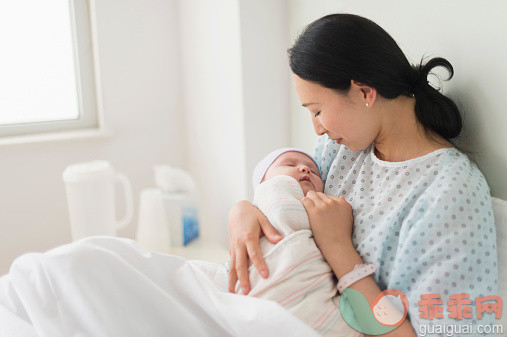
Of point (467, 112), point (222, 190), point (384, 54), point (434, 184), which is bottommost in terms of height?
point (222, 190)

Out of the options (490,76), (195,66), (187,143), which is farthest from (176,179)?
(490,76)

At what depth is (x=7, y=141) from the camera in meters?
1.77

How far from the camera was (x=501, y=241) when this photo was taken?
871mm

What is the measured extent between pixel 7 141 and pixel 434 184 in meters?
1.54

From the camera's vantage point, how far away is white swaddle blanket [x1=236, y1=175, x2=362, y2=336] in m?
0.85

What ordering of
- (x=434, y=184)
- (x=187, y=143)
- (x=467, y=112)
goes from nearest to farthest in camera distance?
(x=434, y=184) < (x=467, y=112) < (x=187, y=143)

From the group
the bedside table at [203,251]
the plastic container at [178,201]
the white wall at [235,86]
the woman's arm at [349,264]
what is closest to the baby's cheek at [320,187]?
the woman's arm at [349,264]

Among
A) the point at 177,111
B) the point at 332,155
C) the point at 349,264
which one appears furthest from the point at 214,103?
the point at 349,264

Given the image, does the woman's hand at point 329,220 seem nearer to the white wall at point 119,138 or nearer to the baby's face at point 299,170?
the baby's face at point 299,170

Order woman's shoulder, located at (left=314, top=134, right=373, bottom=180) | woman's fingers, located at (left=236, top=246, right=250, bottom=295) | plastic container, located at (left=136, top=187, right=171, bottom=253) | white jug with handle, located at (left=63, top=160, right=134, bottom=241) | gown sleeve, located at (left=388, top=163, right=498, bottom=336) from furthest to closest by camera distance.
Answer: plastic container, located at (left=136, top=187, right=171, bottom=253) < white jug with handle, located at (left=63, top=160, right=134, bottom=241) < woman's shoulder, located at (left=314, top=134, right=373, bottom=180) < woman's fingers, located at (left=236, top=246, right=250, bottom=295) < gown sleeve, located at (left=388, top=163, right=498, bottom=336)

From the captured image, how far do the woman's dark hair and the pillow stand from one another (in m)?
0.17

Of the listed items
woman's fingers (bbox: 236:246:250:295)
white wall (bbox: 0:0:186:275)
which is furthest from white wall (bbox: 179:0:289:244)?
woman's fingers (bbox: 236:246:250:295)

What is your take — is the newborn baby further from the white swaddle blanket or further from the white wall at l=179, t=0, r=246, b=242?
the white wall at l=179, t=0, r=246, b=242

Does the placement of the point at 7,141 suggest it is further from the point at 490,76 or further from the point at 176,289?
the point at 490,76
